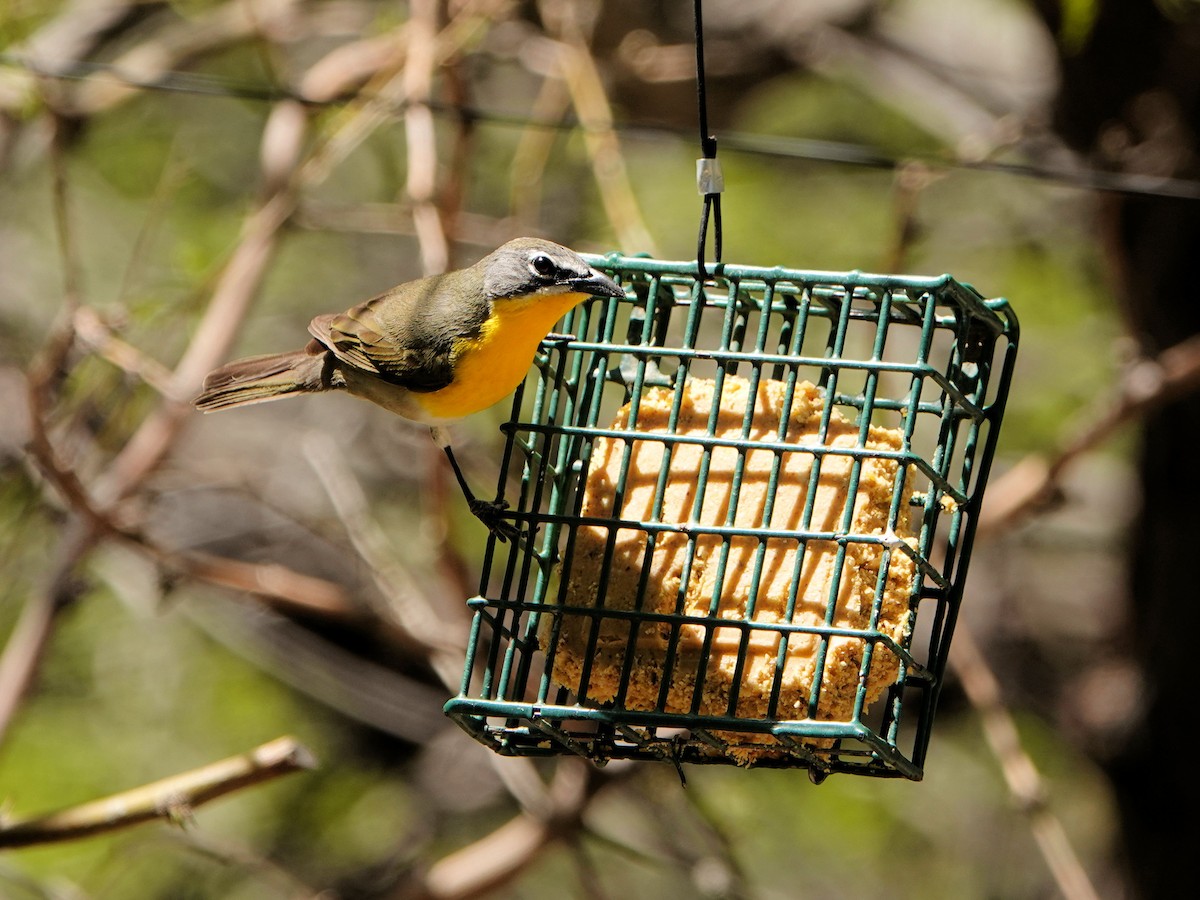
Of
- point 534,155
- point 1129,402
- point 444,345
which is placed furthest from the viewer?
point 534,155

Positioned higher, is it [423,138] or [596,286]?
[423,138]

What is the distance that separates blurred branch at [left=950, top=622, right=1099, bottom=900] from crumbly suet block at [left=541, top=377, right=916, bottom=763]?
6.68ft

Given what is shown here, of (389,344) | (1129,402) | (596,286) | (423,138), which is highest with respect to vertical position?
(423,138)

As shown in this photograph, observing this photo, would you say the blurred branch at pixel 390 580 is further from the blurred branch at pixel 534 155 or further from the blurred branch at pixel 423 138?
the blurred branch at pixel 534 155

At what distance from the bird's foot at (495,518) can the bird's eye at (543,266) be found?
0.69 m

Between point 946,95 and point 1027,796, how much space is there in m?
4.65

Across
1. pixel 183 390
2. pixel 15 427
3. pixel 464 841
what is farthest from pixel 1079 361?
pixel 15 427

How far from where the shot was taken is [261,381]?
17.9 ft

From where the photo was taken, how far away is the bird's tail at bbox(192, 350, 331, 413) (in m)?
5.40

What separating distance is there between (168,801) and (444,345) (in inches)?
67.2

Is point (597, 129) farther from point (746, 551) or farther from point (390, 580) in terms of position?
point (746, 551)

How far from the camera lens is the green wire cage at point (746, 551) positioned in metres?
3.78

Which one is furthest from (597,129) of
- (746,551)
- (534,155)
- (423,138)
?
(746,551)

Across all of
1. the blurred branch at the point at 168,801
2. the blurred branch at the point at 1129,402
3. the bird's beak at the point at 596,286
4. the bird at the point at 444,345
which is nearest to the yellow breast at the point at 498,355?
the bird at the point at 444,345
